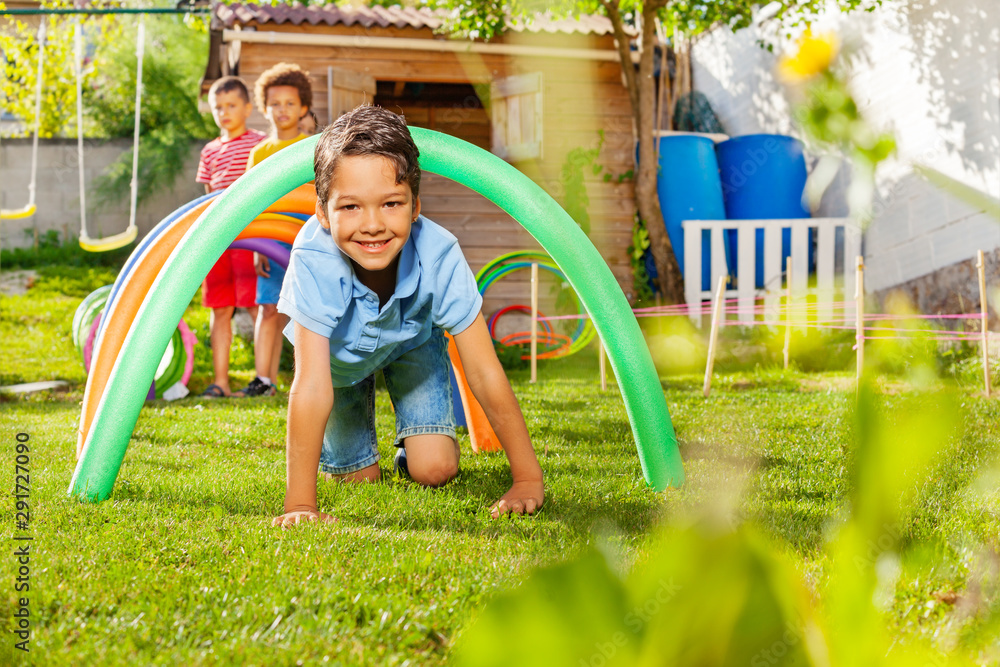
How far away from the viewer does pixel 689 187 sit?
26.9ft

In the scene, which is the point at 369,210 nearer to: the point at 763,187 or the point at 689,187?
the point at 689,187

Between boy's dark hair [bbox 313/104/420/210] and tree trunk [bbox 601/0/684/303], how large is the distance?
5.86 meters

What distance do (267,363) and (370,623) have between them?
374 cm

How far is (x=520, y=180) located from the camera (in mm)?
2346

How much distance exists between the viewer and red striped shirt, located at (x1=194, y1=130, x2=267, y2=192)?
439 centimetres

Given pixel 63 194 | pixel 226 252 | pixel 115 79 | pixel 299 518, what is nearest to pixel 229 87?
pixel 226 252

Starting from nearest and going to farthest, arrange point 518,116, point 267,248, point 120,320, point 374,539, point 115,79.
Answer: point 374,539, point 120,320, point 267,248, point 518,116, point 115,79

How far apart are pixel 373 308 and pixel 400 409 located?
51 cm

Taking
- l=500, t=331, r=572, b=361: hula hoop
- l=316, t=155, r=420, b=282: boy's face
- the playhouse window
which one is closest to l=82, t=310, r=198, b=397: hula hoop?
l=500, t=331, r=572, b=361: hula hoop

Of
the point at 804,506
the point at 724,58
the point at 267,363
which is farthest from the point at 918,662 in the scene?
the point at 724,58

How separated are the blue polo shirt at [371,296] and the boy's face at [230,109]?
2660 mm

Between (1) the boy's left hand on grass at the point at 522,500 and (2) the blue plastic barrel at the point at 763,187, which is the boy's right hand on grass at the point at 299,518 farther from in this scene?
(2) the blue plastic barrel at the point at 763,187

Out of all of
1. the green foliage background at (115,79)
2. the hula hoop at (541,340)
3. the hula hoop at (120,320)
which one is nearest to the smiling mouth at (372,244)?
the hula hoop at (120,320)

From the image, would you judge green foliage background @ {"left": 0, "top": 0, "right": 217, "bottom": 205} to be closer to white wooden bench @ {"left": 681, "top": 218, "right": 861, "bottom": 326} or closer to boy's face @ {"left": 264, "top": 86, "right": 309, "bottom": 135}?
white wooden bench @ {"left": 681, "top": 218, "right": 861, "bottom": 326}
